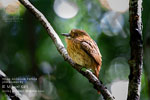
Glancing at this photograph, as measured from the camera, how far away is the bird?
4.95 ft

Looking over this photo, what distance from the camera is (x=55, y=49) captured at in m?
1.70

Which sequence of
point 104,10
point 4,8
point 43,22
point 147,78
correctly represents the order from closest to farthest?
point 43,22 < point 147,78 < point 104,10 < point 4,8

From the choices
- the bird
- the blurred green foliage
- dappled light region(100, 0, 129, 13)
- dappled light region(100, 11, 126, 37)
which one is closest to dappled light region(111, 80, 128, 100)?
the blurred green foliage

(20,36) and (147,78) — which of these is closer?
(147,78)

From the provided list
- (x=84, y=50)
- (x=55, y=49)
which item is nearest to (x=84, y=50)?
(x=84, y=50)

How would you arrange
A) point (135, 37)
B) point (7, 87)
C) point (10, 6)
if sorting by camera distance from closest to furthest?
point (135, 37), point (7, 87), point (10, 6)

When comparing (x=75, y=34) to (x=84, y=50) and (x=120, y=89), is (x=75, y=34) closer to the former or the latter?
(x=84, y=50)

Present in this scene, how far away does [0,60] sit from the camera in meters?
1.77

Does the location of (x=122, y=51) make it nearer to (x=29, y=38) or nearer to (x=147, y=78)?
(x=147, y=78)

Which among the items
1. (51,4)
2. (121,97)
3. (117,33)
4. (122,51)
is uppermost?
(51,4)

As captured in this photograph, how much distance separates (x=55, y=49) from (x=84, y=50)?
9.5 inches

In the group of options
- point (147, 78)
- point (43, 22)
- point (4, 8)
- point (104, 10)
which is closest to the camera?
point (43, 22)

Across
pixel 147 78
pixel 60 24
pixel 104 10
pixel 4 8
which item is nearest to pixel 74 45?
pixel 60 24

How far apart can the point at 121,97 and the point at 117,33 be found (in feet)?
1.28
